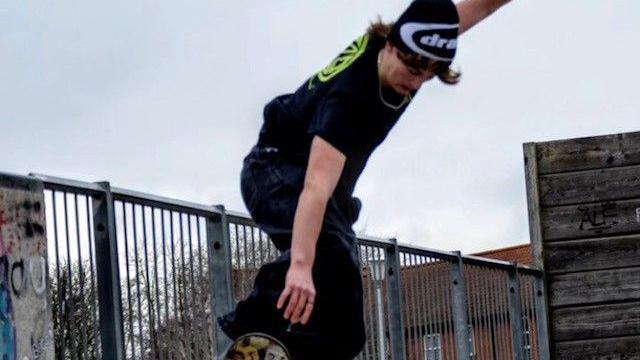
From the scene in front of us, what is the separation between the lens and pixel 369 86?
4.73 meters

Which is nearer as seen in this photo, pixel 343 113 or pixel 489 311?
pixel 343 113

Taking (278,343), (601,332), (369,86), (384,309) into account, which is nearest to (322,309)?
(278,343)

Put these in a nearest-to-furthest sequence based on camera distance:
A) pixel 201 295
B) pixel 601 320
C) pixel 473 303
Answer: pixel 201 295, pixel 473 303, pixel 601 320

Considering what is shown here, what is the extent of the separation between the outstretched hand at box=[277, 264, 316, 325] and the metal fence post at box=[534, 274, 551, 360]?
10.0m

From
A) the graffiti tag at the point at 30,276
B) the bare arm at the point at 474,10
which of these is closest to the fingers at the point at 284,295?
the bare arm at the point at 474,10

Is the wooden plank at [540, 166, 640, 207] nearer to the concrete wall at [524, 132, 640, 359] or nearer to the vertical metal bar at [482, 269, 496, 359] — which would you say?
the concrete wall at [524, 132, 640, 359]

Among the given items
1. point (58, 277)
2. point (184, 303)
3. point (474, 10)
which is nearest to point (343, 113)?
point (474, 10)

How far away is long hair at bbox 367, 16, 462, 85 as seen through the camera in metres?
4.76

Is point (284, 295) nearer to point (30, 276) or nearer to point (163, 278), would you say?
point (30, 276)

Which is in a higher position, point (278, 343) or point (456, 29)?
point (456, 29)

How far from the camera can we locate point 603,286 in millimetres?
15039

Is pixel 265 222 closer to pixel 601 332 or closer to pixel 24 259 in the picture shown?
pixel 24 259

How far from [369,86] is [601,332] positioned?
10650 mm

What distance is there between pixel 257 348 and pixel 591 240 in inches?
414
